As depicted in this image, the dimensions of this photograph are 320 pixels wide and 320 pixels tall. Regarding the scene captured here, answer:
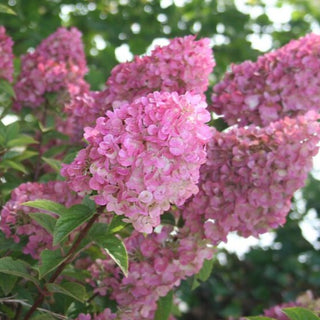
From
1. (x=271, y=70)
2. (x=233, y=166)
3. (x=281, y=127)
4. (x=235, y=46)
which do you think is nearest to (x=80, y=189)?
(x=233, y=166)

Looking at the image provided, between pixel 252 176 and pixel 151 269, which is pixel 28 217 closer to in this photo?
pixel 151 269

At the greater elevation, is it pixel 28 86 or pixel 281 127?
pixel 281 127

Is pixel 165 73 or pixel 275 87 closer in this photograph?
pixel 165 73

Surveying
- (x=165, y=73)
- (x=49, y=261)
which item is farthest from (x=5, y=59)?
(x=49, y=261)

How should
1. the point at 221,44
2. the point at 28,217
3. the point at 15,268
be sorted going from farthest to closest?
the point at 221,44
the point at 28,217
the point at 15,268

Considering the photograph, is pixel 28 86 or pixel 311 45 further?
pixel 28 86

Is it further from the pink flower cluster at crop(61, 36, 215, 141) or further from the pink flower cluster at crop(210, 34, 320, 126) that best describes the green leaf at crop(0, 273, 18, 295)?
the pink flower cluster at crop(210, 34, 320, 126)

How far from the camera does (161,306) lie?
4.99ft

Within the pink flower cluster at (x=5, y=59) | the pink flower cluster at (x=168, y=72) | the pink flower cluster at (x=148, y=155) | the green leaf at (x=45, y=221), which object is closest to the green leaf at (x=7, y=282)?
the green leaf at (x=45, y=221)

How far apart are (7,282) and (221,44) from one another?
2.28 meters

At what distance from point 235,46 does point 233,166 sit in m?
1.93

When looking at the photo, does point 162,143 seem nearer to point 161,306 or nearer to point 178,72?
point 178,72

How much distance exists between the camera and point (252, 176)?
1.42 meters

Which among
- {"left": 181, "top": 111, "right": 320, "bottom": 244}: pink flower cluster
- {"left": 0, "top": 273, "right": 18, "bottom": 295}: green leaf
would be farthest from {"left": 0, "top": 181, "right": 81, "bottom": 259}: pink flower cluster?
{"left": 181, "top": 111, "right": 320, "bottom": 244}: pink flower cluster
